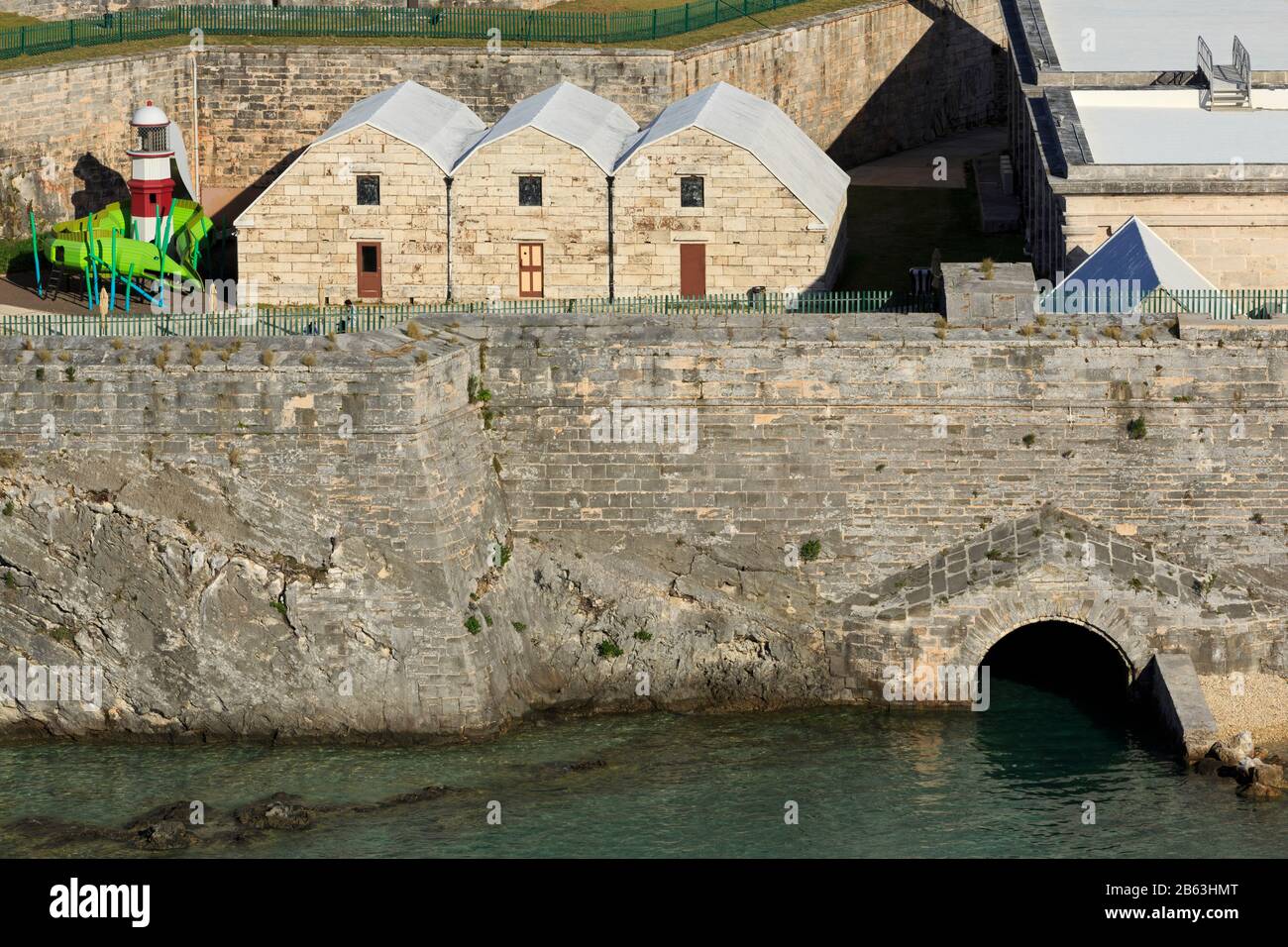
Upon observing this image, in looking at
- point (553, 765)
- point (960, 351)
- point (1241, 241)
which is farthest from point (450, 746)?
point (1241, 241)

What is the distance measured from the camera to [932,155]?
83000 mm

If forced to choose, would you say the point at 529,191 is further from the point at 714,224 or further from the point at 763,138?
the point at 763,138

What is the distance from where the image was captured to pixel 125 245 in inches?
2579

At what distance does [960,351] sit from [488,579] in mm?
9849

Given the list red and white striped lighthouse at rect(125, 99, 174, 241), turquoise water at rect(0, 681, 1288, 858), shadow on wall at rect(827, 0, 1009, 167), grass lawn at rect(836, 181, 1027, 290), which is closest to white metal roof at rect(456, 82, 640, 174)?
grass lawn at rect(836, 181, 1027, 290)

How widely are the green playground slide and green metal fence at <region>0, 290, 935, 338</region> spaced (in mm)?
3372

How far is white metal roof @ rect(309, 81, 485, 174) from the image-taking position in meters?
63.4

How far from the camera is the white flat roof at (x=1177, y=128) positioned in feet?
208

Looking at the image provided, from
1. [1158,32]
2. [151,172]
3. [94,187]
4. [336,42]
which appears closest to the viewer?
[151,172]

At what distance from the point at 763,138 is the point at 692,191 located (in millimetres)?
2392

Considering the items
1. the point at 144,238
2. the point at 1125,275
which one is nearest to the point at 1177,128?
the point at 1125,275

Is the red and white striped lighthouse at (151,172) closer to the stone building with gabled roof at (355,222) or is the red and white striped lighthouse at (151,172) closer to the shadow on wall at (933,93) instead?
the stone building with gabled roof at (355,222)

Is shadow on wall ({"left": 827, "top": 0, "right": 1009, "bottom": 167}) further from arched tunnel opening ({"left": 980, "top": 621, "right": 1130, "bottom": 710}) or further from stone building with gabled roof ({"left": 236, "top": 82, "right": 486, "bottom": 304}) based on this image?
arched tunnel opening ({"left": 980, "top": 621, "right": 1130, "bottom": 710})

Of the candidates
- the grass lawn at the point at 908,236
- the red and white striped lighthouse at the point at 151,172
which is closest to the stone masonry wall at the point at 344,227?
the red and white striped lighthouse at the point at 151,172
